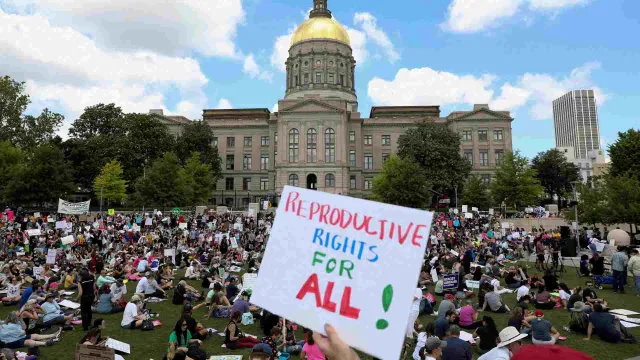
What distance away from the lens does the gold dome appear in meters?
86.4

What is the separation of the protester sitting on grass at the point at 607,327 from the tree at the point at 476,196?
168 feet

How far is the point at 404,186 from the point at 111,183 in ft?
119

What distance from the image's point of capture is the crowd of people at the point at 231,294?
9695 millimetres

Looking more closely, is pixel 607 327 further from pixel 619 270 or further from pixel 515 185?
pixel 515 185

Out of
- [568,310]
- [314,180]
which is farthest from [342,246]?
[314,180]

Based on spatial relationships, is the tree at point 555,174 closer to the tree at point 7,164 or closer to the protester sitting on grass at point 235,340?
the tree at point 7,164

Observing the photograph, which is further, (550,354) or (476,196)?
(476,196)

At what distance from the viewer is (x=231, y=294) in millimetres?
15078

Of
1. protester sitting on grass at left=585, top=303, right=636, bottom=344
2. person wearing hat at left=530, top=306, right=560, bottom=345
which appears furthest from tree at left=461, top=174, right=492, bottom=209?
person wearing hat at left=530, top=306, right=560, bottom=345

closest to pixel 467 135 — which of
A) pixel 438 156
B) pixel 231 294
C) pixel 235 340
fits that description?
pixel 438 156

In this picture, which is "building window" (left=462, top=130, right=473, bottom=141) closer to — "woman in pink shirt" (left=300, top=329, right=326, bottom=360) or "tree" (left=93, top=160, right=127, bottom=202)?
"tree" (left=93, top=160, right=127, bottom=202)

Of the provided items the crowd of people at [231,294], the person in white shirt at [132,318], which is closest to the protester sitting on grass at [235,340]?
the crowd of people at [231,294]

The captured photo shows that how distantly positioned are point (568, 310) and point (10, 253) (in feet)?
79.2

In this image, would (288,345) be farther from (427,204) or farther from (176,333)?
(427,204)
